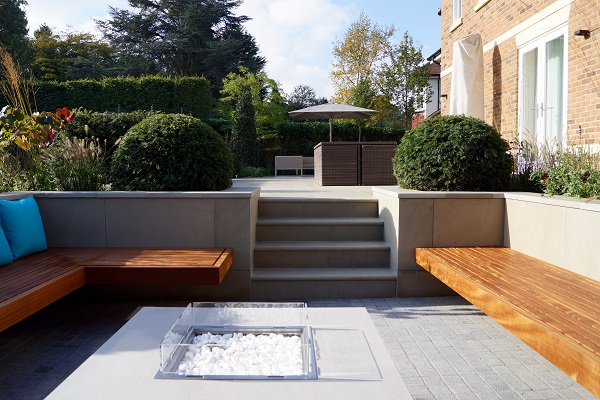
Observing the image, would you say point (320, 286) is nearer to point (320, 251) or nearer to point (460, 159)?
point (320, 251)

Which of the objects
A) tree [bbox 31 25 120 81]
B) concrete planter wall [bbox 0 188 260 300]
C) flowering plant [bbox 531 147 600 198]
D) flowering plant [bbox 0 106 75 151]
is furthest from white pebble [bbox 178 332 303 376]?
tree [bbox 31 25 120 81]

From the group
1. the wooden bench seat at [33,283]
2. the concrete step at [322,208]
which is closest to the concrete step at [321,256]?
the concrete step at [322,208]

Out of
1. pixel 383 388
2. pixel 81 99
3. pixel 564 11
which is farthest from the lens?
pixel 81 99

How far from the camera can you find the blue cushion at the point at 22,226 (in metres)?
3.70

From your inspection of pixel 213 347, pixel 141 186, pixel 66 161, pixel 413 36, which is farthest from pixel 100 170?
pixel 413 36

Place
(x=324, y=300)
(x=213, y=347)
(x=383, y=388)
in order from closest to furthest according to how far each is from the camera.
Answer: (x=383, y=388)
(x=213, y=347)
(x=324, y=300)

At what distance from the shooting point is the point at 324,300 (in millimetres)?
4488

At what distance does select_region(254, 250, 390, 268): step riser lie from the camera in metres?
4.82

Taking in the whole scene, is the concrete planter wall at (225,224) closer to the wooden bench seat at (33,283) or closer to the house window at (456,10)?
the wooden bench seat at (33,283)

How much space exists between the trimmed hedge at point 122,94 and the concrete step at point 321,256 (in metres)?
13.1

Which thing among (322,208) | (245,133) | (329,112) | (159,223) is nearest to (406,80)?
(245,133)

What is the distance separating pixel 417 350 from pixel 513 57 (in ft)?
20.1

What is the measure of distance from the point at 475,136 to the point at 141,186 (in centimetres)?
330

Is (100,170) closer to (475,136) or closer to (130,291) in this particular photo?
(130,291)
